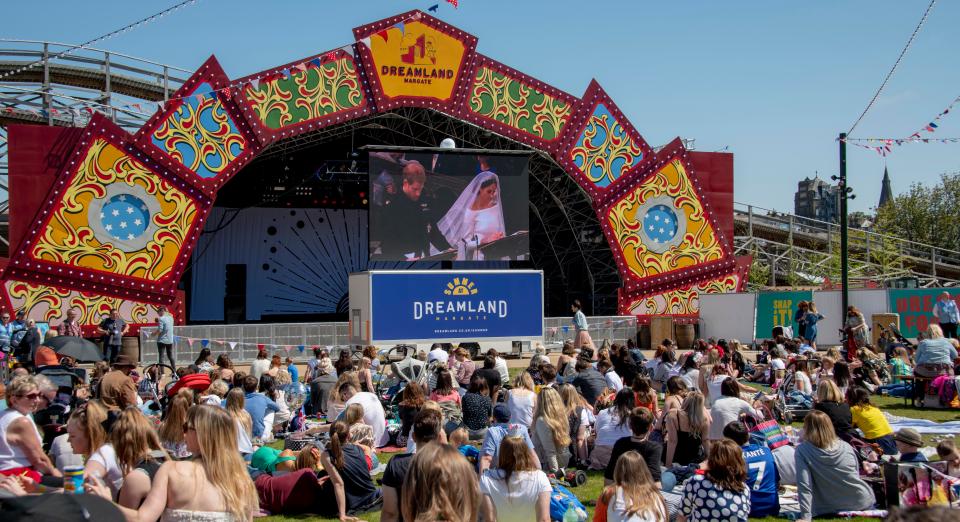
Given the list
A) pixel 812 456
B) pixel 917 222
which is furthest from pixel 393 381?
pixel 917 222

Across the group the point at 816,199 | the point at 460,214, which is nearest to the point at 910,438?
the point at 460,214

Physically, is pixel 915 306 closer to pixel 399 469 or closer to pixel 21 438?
pixel 399 469

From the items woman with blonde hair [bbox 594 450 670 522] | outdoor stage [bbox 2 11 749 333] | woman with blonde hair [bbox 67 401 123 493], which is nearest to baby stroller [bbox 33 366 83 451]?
woman with blonde hair [bbox 67 401 123 493]

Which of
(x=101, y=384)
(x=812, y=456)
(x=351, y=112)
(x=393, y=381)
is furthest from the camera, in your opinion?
(x=351, y=112)

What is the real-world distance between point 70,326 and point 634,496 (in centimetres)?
1648

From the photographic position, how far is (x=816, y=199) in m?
93.1

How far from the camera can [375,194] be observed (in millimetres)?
23266

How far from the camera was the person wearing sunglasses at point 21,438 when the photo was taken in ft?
20.4

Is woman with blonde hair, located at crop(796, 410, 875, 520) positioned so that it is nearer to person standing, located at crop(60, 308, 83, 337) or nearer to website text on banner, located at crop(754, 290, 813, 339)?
website text on banner, located at crop(754, 290, 813, 339)

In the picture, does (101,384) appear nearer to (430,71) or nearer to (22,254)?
(22,254)

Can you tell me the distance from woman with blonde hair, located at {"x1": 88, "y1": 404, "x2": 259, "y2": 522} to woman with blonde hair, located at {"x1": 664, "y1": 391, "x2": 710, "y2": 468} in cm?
481

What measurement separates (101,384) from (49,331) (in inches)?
432

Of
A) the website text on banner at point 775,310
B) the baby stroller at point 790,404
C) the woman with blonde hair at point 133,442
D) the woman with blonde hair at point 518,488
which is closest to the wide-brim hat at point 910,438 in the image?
the woman with blonde hair at point 518,488

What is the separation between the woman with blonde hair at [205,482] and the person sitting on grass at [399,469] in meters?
0.86
